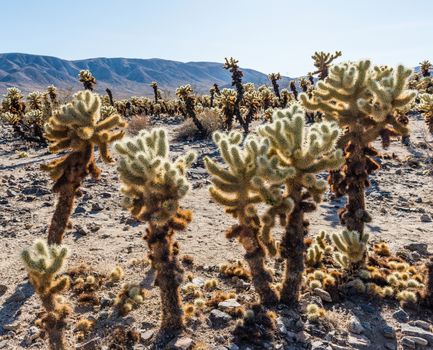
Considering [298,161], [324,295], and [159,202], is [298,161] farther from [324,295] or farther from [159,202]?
[324,295]

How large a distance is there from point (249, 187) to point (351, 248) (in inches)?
108

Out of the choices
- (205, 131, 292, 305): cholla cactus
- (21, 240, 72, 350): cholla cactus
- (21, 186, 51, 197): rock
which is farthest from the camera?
(21, 186, 51, 197): rock

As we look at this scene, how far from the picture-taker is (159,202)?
5.27 meters

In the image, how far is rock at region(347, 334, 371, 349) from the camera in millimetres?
5387

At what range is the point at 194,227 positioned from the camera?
9.81 metres

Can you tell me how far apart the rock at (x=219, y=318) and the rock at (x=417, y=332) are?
246 cm

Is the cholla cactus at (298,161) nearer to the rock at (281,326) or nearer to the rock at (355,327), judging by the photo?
the rock at (281,326)

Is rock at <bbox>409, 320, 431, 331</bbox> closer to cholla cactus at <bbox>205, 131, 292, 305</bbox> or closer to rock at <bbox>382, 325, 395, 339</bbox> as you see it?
rock at <bbox>382, 325, 395, 339</bbox>

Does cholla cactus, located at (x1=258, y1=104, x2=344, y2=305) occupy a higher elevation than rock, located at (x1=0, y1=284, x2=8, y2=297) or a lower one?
higher

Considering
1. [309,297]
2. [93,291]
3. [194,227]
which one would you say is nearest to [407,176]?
[194,227]

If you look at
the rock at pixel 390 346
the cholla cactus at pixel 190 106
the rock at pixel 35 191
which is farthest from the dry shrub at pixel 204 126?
the rock at pixel 390 346

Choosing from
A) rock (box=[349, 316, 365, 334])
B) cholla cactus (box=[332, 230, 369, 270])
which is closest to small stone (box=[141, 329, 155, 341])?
rock (box=[349, 316, 365, 334])

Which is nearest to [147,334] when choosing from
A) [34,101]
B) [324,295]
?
[324,295]

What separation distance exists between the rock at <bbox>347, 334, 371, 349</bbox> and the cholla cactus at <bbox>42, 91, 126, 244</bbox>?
15.6 ft
